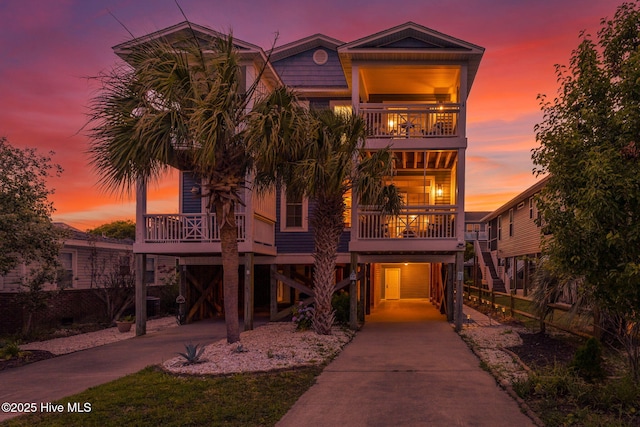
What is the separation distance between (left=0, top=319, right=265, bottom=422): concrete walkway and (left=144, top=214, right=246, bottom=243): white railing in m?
2.78

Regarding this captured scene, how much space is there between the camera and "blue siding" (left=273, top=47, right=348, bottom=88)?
1906 cm

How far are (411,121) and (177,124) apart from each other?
7904 millimetres

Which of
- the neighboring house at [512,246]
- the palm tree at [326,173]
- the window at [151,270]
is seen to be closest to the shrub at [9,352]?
the palm tree at [326,173]

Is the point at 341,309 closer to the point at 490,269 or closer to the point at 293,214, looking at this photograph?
the point at 293,214

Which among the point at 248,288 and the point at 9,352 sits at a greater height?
the point at 248,288

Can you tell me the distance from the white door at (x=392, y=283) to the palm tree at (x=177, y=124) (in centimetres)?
1686

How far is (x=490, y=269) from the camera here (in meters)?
34.8

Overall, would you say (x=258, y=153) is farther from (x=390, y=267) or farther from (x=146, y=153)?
(x=390, y=267)

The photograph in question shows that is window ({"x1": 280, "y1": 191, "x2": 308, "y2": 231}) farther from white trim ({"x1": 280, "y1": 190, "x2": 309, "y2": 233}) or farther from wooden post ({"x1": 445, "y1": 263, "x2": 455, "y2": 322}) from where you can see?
wooden post ({"x1": 445, "y1": 263, "x2": 455, "y2": 322})

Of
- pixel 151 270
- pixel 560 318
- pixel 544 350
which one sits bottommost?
pixel 544 350

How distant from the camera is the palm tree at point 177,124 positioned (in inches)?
410

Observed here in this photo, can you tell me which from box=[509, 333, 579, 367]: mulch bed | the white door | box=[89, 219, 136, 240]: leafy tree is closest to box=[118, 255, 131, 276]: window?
the white door

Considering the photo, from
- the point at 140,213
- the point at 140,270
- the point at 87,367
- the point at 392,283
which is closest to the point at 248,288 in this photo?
the point at 140,270

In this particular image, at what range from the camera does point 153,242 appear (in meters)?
15.1
